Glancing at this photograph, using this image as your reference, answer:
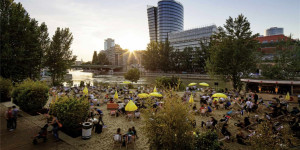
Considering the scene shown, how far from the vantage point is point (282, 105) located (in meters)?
12.2

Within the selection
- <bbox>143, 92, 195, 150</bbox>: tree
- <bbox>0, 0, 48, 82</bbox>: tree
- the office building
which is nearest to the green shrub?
<bbox>143, 92, 195, 150</bbox>: tree

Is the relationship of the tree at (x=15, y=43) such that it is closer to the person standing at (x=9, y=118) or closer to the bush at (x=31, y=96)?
the bush at (x=31, y=96)

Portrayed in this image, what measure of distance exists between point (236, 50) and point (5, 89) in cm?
3081

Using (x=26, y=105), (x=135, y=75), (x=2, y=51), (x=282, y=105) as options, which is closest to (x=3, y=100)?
(x=2, y=51)

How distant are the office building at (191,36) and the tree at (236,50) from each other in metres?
78.1

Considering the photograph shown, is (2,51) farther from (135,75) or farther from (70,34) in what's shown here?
(135,75)

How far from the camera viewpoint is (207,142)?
620 centimetres

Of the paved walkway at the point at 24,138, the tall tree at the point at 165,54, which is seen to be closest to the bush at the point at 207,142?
the paved walkway at the point at 24,138

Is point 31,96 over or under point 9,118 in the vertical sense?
over

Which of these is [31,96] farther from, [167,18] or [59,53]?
[167,18]

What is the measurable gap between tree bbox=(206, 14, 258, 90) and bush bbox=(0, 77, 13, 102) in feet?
93.8

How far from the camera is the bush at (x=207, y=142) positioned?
6083 mm

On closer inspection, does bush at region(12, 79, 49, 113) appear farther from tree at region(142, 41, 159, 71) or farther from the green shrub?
tree at region(142, 41, 159, 71)

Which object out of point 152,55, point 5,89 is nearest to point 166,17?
point 152,55
